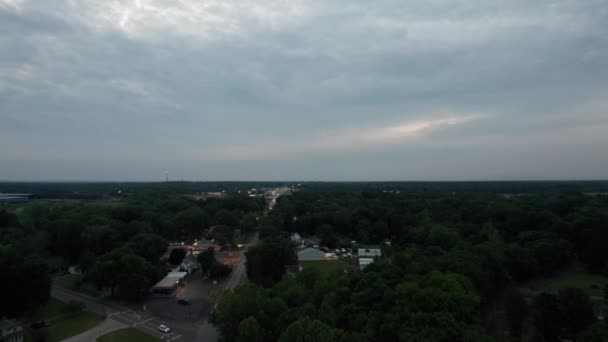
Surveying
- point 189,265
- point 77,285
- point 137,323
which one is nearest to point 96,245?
point 77,285

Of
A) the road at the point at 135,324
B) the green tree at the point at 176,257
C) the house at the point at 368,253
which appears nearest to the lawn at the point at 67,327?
the road at the point at 135,324

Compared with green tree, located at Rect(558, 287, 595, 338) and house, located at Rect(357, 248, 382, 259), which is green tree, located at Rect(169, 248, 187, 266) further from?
green tree, located at Rect(558, 287, 595, 338)

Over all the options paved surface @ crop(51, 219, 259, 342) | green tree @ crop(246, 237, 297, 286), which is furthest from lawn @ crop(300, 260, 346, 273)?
paved surface @ crop(51, 219, 259, 342)

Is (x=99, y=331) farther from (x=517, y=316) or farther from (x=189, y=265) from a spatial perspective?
(x=517, y=316)

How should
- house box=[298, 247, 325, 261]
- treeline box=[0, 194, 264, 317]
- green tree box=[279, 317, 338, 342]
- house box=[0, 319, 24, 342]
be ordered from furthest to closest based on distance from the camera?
house box=[298, 247, 325, 261] → treeline box=[0, 194, 264, 317] → house box=[0, 319, 24, 342] → green tree box=[279, 317, 338, 342]

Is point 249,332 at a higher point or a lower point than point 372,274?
lower

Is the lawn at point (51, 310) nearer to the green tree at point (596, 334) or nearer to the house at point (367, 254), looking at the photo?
the house at point (367, 254)
